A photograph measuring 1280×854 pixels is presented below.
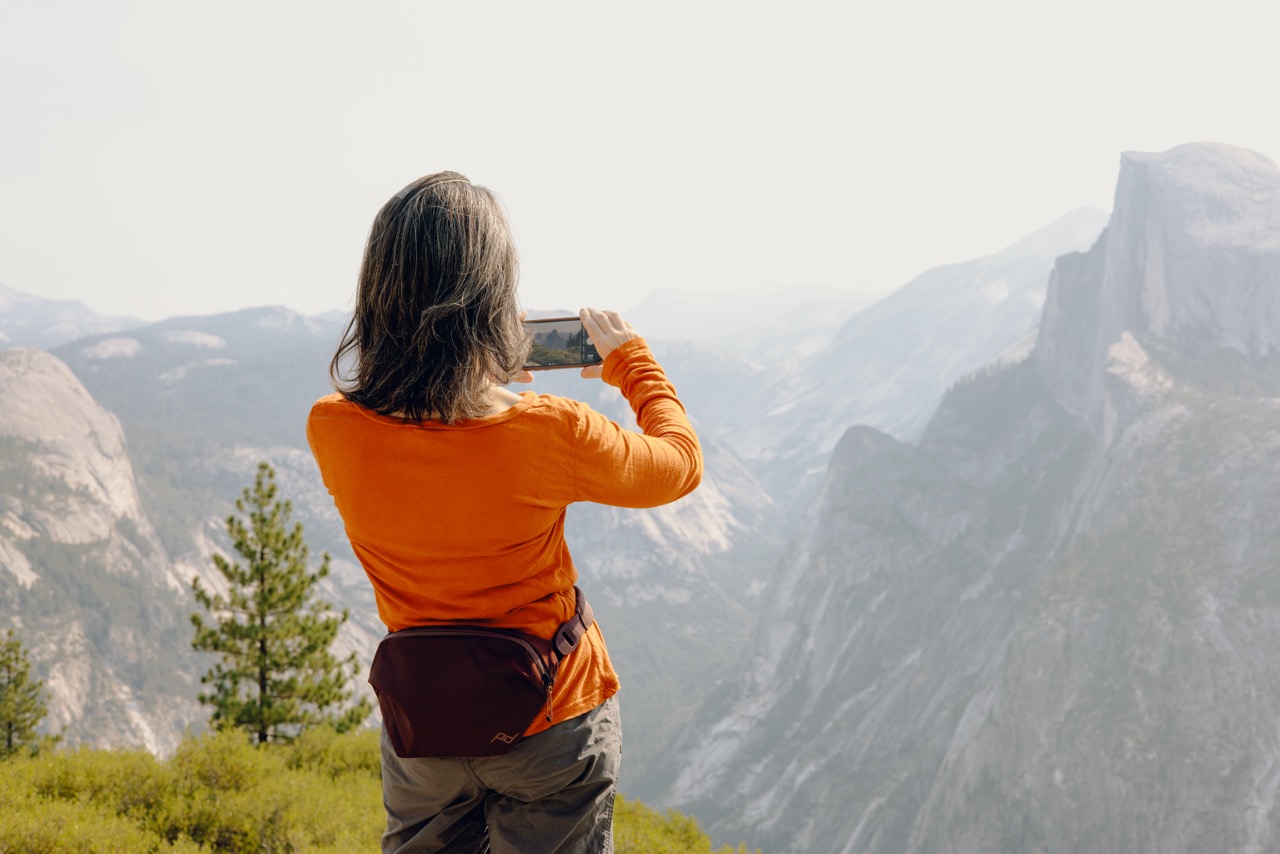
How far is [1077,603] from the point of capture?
110750 mm

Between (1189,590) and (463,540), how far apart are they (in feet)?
390

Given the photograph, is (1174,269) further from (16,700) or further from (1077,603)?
(16,700)

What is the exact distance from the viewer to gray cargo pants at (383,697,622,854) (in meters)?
2.98

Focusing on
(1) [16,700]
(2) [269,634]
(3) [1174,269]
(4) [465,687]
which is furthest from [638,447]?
(3) [1174,269]

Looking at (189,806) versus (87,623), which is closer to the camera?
(189,806)

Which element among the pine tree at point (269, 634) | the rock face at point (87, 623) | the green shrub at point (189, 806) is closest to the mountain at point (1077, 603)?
the pine tree at point (269, 634)

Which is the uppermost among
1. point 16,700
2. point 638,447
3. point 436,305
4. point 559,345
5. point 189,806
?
point 436,305

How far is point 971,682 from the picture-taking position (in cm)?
13538

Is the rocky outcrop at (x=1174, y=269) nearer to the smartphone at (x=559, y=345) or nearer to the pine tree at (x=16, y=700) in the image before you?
the pine tree at (x=16, y=700)

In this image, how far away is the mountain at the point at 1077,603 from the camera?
92.0 meters

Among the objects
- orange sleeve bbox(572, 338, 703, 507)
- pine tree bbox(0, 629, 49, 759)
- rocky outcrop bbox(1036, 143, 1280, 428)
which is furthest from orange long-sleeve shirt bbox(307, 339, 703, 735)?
rocky outcrop bbox(1036, 143, 1280, 428)

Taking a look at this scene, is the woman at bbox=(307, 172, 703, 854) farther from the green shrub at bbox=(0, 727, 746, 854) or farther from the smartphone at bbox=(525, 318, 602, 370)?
the green shrub at bbox=(0, 727, 746, 854)

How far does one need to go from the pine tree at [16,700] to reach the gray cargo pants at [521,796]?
142 ft

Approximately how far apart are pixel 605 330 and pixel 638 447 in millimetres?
624
